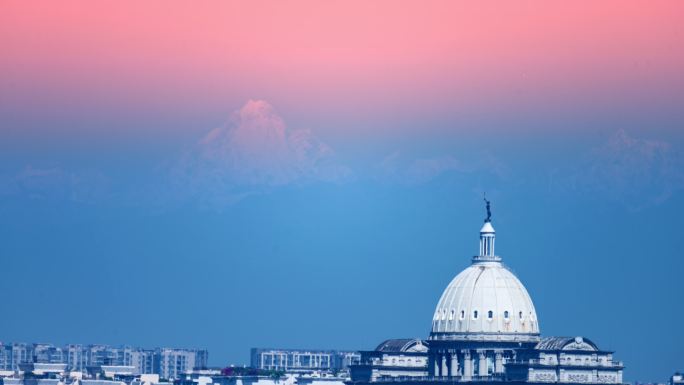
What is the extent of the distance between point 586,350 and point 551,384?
11.4 feet

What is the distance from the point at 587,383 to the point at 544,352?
3574mm

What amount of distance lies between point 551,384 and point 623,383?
206 inches

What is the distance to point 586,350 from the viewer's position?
196375 mm

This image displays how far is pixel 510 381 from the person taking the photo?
197 metres

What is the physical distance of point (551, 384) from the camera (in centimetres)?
19450

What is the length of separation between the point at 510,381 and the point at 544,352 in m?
2.68

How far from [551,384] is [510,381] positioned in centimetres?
347

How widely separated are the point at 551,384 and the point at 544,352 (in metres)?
2.88

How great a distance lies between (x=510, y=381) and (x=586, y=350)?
4906mm

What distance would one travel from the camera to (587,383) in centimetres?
19475

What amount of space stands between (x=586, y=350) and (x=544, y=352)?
2.50 m

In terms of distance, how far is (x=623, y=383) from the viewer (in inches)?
7766

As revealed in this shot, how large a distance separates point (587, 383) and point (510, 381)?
5.01m
